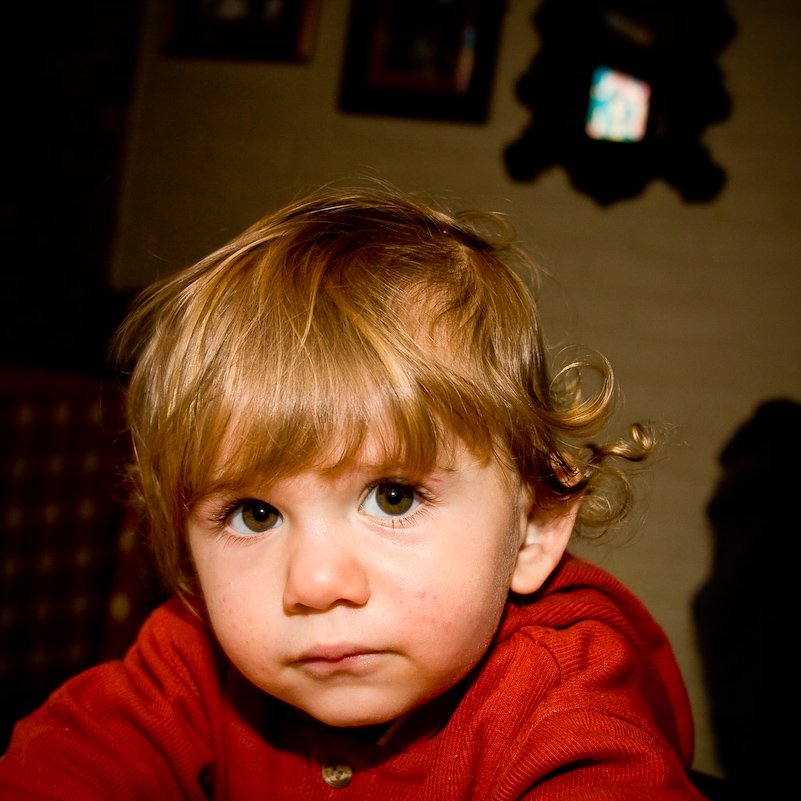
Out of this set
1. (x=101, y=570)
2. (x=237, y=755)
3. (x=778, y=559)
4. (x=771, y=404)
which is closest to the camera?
(x=237, y=755)

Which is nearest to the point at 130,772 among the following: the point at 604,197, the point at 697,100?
the point at 604,197

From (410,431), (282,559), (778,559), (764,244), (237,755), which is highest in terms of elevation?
(764,244)

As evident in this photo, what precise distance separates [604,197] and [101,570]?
54.5 inches

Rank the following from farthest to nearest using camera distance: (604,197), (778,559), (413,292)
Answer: (604,197) < (778,559) < (413,292)

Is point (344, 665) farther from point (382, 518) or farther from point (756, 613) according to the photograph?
point (756, 613)

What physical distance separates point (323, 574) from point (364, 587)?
0.03 meters

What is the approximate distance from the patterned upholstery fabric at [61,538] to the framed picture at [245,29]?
1.09 meters

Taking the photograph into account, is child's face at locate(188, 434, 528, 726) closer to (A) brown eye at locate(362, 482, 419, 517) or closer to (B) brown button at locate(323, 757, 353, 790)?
(A) brown eye at locate(362, 482, 419, 517)

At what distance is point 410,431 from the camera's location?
21.4 inches

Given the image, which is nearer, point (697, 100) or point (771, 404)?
point (771, 404)

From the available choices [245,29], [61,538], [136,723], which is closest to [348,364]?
[136,723]

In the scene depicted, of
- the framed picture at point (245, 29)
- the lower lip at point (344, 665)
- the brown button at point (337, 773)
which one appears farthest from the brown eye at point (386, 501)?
the framed picture at point (245, 29)

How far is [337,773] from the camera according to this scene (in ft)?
2.19

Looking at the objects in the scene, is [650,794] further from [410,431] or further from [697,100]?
[697,100]
